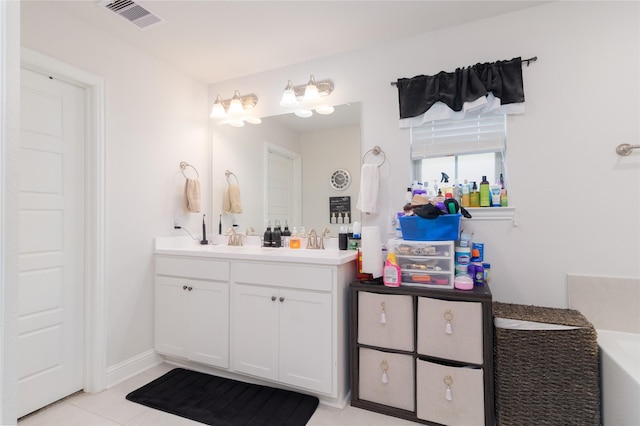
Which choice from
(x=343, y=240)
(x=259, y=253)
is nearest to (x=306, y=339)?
(x=259, y=253)

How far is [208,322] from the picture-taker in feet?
7.46

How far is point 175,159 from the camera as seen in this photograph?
274 cm

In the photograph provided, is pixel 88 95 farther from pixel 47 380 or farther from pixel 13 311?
pixel 13 311

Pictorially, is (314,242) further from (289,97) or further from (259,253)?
(289,97)

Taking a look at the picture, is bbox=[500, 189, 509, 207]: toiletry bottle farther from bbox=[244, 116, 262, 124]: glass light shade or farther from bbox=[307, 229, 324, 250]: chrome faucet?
bbox=[244, 116, 262, 124]: glass light shade

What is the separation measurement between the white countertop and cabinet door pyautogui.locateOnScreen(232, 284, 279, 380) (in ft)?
0.70

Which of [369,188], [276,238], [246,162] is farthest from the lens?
[246,162]

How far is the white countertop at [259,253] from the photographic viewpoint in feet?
6.37

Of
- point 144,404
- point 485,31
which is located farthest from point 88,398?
point 485,31

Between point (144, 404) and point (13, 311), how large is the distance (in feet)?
5.61

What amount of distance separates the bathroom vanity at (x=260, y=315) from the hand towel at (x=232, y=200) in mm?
672

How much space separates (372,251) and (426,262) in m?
0.33

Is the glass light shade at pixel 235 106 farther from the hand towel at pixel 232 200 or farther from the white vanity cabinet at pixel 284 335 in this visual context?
the white vanity cabinet at pixel 284 335

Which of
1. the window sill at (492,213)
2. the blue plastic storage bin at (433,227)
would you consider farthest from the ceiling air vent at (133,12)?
the window sill at (492,213)
